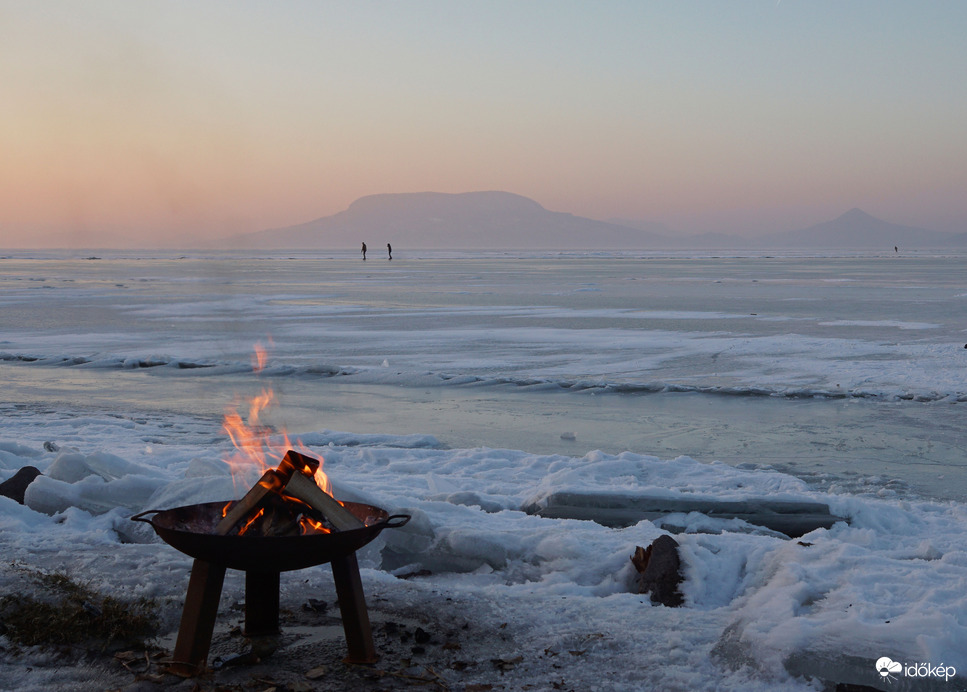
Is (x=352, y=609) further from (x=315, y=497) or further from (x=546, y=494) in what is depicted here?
(x=546, y=494)

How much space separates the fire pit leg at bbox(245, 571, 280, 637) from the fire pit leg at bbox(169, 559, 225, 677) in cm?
36

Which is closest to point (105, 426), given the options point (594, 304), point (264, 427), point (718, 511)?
point (264, 427)

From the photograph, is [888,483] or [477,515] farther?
[888,483]

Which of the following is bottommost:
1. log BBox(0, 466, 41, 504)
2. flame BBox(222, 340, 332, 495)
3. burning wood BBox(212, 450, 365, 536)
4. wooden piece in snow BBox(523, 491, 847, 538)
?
wooden piece in snow BBox(523, 491, 847, 538)

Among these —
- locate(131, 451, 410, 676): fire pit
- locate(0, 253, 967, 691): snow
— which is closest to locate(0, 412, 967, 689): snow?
locate(0, 253, 967, 691): snow

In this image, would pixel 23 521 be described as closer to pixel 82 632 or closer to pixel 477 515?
pixel 82 632

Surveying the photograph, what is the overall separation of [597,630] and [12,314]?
76.4ft

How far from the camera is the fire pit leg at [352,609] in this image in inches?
158

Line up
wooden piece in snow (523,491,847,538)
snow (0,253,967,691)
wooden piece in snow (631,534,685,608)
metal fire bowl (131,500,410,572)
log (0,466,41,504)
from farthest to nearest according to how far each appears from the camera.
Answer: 1. log (0,466,41,504)
2. wooden piece in snow (523,491,847,538)
3. wooden piece in snow (631,534,685,608)
4. snow (0,253,967,691)
5. metal fire bowl (131,500,410,572)

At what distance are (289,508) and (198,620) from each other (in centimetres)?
62

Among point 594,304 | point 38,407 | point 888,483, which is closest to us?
point 888,483

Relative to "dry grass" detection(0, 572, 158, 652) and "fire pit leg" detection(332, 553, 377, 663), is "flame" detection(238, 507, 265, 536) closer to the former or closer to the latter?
"fire pit leg" detection(332, 553, 377, 663)

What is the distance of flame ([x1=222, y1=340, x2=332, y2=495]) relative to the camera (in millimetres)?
6707

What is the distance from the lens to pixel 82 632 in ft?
14.2
